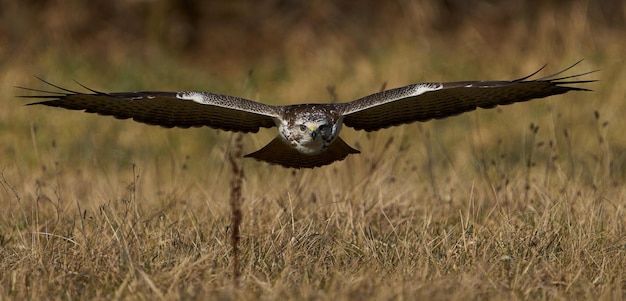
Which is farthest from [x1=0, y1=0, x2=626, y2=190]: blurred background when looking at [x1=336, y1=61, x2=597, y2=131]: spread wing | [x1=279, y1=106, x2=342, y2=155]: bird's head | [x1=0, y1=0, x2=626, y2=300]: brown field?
[x1=279, y1=106, x2=342, y2=155]: bird's head

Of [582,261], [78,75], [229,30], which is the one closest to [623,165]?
[582,261]

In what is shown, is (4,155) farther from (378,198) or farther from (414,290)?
(414,290)

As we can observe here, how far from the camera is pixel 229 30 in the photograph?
579 inches

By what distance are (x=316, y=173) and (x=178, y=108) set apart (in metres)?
1.60

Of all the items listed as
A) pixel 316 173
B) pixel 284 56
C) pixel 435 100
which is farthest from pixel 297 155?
pixel 284 56

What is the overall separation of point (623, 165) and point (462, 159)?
127 cm

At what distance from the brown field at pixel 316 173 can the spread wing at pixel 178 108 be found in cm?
44

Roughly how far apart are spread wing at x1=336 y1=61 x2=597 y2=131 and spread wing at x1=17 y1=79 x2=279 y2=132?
523 mm

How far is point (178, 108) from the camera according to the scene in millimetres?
5918

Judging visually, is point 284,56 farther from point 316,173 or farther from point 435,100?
point 435,100

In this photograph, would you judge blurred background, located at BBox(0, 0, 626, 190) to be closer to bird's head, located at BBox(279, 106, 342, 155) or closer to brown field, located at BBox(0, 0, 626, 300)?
brown field, located at BBox(0, 0, 626, 300)

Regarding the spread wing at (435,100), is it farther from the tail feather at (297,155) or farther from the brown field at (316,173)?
the brown field at (316,173)

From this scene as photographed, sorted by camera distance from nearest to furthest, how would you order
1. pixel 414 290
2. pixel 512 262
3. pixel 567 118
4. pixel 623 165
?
pixel 414 290 → pixel 512 262 → pixel 623 165 → pixel 567 118

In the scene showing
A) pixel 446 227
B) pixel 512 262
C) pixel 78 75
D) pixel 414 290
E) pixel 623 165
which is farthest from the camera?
pixel 78 75
